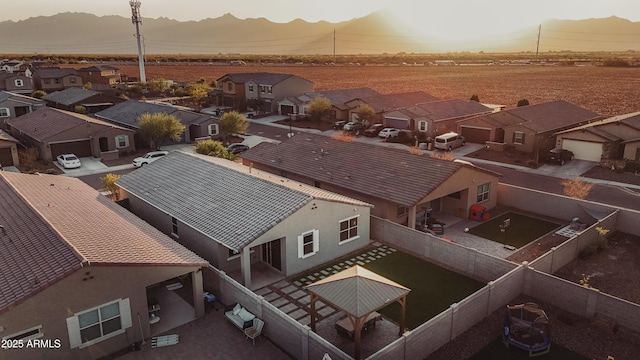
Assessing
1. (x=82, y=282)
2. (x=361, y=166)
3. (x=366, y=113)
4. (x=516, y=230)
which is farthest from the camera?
(x=366, y=113)

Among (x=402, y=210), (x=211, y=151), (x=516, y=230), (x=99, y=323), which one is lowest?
(x=516, y=230)

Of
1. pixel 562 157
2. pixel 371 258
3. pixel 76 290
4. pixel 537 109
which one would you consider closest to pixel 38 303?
pixel 76 290

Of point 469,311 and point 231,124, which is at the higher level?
point 231,124

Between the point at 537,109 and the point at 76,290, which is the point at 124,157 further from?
the point at 537,109

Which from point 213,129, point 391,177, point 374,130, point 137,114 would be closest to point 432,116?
point 374,130

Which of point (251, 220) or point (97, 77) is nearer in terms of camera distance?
point (251, 220)

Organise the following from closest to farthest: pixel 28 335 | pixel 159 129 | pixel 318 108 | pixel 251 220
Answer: pixel 28 335, pixel 251 220, pixel 159 129, pixel 318 108

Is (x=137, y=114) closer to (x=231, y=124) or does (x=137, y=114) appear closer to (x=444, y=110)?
(x=231, y=124)
